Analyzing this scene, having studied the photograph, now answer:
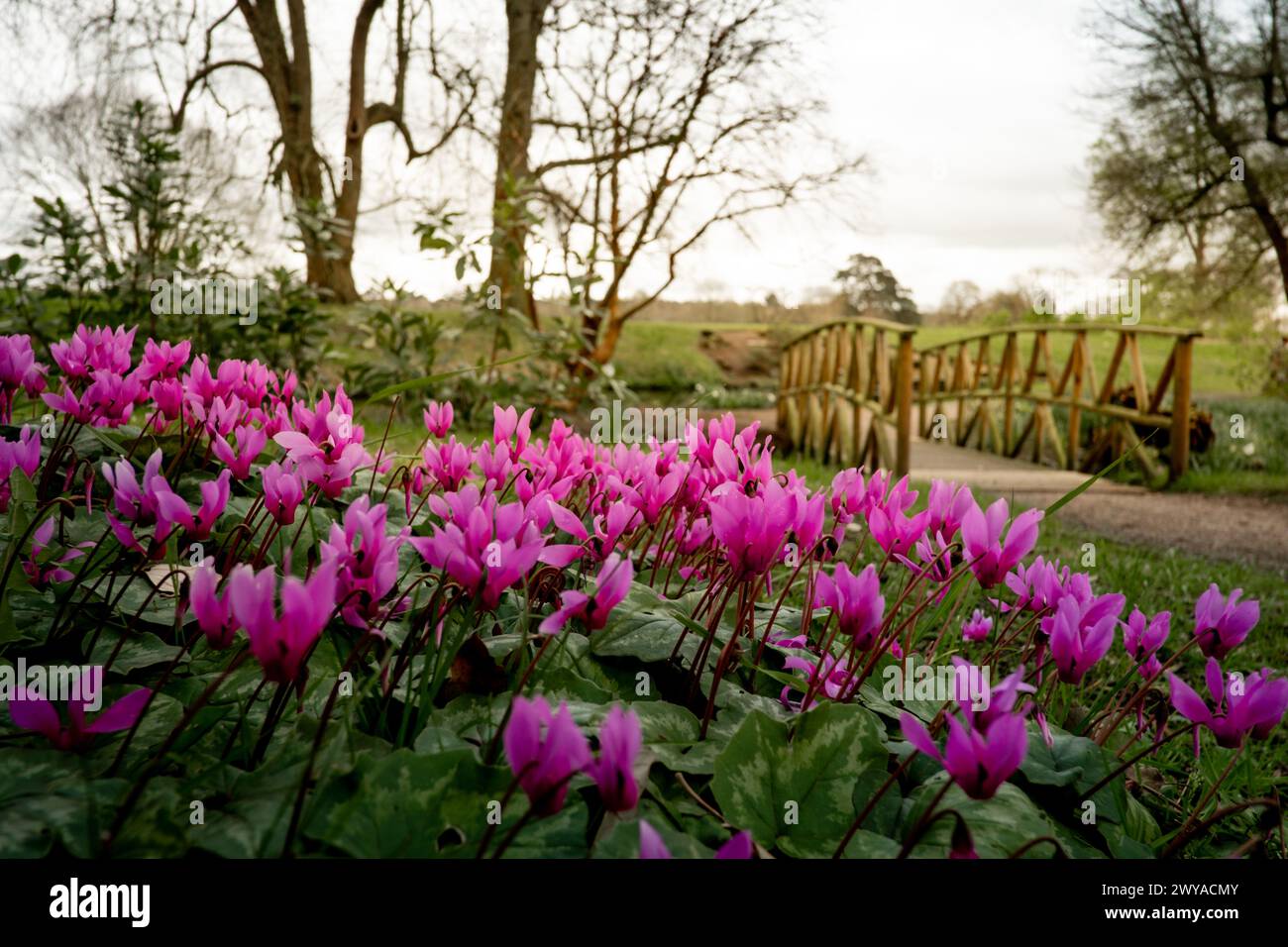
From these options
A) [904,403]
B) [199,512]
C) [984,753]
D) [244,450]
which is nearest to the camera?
[984,753]

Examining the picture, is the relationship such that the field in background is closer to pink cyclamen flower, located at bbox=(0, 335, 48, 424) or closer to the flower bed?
pink cyclamen flower, located at bbox=(0, 335, 48, 424)

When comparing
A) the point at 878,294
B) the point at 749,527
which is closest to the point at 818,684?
the point at 749,527

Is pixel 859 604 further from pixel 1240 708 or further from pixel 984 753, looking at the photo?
pixel 1240 708

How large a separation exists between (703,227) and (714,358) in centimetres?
1192

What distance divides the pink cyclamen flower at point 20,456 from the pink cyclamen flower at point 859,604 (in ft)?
4.78

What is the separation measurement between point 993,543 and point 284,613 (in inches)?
43.4

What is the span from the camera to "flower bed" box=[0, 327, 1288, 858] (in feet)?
3.28

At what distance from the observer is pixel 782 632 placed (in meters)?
1.94

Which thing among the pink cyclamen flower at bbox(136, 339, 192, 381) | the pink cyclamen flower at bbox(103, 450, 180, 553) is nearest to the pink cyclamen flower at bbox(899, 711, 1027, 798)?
the pink cyclamen flower at bbox(103, 450, 180, 553)

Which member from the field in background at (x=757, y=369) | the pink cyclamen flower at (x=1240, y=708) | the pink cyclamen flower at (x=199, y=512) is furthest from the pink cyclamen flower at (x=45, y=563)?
the field in background at (x=757, y=369)

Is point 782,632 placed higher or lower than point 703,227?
lower

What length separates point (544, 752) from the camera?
0.89 m
